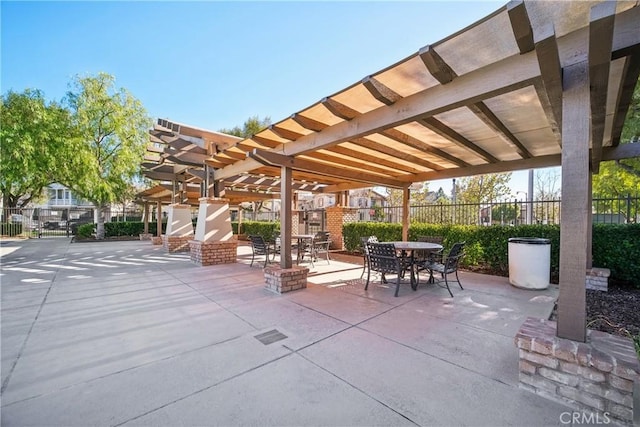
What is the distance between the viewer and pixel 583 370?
6.26 feet

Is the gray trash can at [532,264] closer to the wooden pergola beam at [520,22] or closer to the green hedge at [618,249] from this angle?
the green hedge at [618,249]

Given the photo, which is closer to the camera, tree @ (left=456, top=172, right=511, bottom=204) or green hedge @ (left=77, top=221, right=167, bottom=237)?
tree @ (left=456, top=172, right=511, bottom=204)

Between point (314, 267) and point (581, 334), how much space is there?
5.83m

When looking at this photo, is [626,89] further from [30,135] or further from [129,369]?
[30,135]

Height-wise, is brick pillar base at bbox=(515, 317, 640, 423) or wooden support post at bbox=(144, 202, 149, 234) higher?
wooden support post at bbox=(144, 202, 149, 234)

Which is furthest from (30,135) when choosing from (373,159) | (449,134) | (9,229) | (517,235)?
(517,235)

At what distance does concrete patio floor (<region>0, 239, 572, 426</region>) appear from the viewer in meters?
1.89

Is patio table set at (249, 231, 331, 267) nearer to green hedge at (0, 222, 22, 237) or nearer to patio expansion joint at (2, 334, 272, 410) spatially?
patio expansion joint at (2, 334, 272, 410)

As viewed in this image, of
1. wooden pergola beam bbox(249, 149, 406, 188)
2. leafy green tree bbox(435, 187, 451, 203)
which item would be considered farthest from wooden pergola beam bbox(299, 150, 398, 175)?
leafy green tree bbox(435, 187, 451, 203)

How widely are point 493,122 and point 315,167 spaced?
3.19 m

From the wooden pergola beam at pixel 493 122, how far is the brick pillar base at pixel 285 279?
3.67m

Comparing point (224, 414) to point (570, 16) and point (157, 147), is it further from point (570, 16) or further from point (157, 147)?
point (157, 147)

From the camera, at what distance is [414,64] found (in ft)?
8.44

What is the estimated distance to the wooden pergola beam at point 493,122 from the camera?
128 inches
